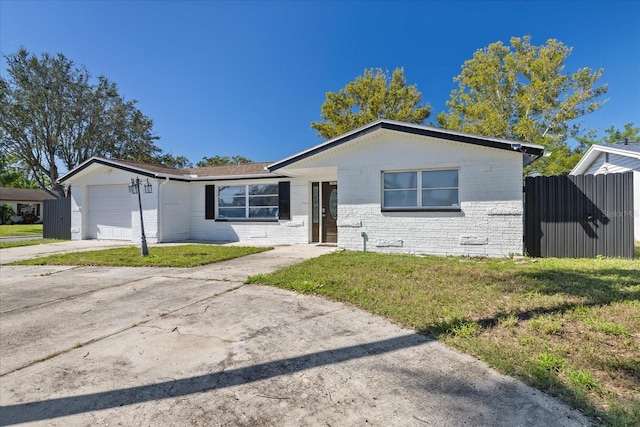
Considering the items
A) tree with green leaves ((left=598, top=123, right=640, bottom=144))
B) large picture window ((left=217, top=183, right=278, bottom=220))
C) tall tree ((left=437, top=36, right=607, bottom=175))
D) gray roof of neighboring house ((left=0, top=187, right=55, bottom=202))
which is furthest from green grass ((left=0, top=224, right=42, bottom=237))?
tree with green leaves ((left=598, top=123, right=640, bottom=144))

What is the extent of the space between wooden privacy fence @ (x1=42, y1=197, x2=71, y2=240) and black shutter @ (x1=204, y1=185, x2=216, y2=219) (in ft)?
22.3

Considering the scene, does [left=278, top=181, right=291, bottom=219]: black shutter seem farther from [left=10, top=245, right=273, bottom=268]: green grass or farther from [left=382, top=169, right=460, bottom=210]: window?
[left=382, top=169, right=460, bottom=210]: window

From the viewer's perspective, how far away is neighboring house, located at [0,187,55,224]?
3338cm

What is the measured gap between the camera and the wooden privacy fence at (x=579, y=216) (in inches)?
298

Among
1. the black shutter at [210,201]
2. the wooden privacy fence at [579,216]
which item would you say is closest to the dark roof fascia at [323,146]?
the black shutter at [210,201]

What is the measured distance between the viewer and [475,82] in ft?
69.5

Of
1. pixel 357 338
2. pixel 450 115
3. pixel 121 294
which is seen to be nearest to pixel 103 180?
pixel 121 294

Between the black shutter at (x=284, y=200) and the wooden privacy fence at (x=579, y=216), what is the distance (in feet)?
24.5

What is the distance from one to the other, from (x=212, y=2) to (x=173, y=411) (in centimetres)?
1196

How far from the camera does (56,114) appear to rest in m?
21.1

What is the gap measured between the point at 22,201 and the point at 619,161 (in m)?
48.7

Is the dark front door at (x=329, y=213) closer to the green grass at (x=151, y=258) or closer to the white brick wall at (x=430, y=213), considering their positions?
the white brick wall at (x=430, y=213)

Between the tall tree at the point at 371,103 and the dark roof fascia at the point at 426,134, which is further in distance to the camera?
the tall tree at the point at 371,103

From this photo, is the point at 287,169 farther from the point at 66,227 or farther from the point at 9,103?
the point at 9,103
